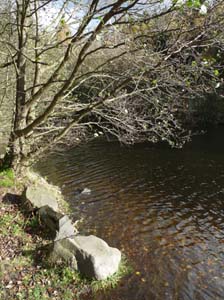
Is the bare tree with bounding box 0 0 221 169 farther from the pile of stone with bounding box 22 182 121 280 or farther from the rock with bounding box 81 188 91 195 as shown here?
the pile of stone with bounding box 22 182 121 280

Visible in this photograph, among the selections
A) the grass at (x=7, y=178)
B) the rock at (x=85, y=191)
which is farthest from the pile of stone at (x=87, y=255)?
the rock at (x=85, y=191)

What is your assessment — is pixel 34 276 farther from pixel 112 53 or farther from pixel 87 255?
pixel 112 53

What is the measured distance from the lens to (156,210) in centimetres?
1198

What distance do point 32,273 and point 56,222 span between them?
6.61 feet

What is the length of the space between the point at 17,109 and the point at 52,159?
10.1m

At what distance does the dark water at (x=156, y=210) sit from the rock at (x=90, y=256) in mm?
445

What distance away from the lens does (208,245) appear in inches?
370

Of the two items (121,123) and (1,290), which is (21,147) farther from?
(1,290)

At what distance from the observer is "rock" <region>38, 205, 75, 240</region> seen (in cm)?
844

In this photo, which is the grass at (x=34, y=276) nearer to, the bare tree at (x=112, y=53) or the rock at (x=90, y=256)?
the rock at (x=90, y=256)

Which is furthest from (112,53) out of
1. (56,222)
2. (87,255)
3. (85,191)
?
(87,255)

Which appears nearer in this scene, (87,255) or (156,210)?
(87,255)

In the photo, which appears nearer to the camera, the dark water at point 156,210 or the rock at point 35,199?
the dark water at point 156,210

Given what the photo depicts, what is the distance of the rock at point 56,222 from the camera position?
844 cm
